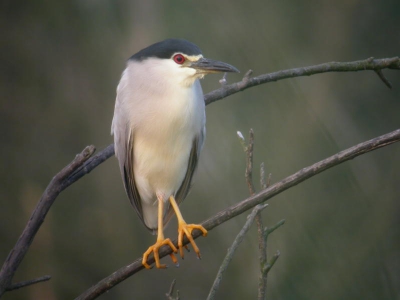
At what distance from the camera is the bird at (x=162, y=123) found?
187 centimetres

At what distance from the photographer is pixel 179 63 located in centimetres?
187

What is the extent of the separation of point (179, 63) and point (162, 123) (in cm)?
22

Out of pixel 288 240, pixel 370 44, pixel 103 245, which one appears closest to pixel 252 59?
pixel 370 44

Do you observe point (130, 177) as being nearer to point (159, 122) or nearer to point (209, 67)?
point (159, 122)

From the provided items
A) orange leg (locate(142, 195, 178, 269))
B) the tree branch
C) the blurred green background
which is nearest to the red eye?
the tree branch

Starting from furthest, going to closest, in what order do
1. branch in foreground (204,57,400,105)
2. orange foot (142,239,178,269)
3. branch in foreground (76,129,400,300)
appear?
branch in foreground (204,57,400,105) → orange foot (142,239,178,269) → branch in foreground (76,129,400,300)

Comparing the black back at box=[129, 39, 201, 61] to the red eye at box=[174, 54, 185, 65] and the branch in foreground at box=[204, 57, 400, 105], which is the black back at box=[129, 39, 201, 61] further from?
the branch in foreground at box=[204, 57, 400, 105]

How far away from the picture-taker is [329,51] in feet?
13.0

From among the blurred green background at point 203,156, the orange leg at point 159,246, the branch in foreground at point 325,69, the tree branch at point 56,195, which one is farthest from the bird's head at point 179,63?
the blurred green background at point 203,156

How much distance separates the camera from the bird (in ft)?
6.12

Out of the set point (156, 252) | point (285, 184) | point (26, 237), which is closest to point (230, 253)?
point (285, 184)

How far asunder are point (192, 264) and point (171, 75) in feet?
6.71

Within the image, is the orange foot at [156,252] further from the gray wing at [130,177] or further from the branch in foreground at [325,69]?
the branch in foreground at [325,69]

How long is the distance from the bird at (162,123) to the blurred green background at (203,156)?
1.48 metres
